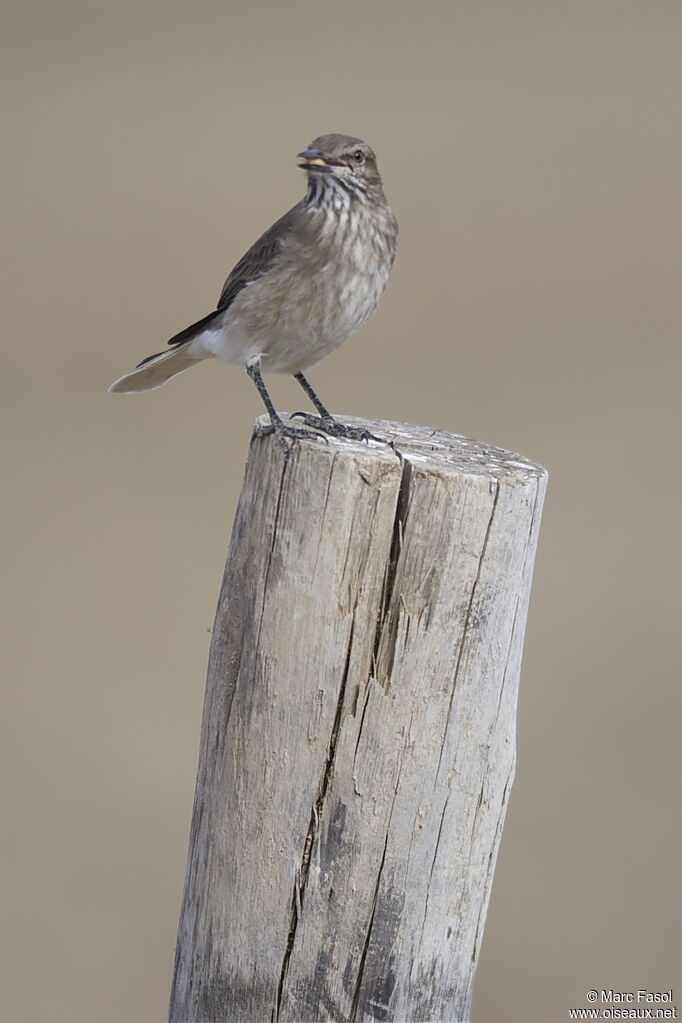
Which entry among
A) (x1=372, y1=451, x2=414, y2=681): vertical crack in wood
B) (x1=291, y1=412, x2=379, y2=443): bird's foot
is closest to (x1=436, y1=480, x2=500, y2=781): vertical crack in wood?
(x1=372, y1=451, x2=414, y2=681): vertical crack in wood

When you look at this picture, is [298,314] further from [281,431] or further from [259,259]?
[281,431]

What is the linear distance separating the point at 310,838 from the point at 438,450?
0.98 m

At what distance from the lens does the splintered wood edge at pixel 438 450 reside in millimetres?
3125

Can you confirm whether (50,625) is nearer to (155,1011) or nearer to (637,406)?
(155,1011)

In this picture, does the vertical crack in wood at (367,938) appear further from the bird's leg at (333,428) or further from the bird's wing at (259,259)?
the bird's wing at (259,259)

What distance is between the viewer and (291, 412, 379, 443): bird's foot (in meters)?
3.58

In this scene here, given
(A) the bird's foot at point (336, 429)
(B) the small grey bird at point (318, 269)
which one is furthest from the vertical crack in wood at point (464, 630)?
(B) the small grey bird at point (318, 269)

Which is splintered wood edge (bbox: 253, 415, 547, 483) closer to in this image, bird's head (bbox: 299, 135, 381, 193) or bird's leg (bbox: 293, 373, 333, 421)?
bird's leg (bbox: 293, 373, 333, 421)

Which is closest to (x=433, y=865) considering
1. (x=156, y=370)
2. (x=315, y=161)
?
(x=315, y=161)

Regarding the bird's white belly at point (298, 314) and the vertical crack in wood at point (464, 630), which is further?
the bird's white belly at point (298, 314)

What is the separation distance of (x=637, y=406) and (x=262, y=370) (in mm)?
9398

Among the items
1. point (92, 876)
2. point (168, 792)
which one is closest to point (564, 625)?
point (168, 792)

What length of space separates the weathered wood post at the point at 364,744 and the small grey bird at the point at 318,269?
1529mm

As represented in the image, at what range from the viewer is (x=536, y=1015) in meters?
6.64
